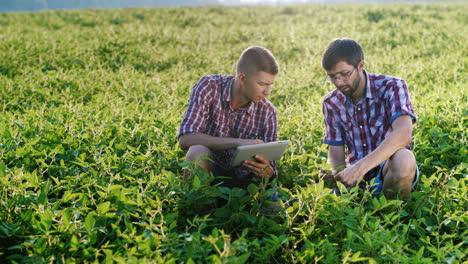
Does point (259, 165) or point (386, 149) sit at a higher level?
point (386, 149)

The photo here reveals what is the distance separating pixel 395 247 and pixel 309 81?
19.5 ft

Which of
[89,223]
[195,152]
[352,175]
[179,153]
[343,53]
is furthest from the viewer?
[179,153]

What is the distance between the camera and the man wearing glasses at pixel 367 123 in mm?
3252

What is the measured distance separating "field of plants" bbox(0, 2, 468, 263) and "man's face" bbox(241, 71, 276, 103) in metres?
0.67

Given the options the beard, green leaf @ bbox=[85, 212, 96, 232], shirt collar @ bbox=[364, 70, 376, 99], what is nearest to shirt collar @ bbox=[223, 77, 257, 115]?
the beard

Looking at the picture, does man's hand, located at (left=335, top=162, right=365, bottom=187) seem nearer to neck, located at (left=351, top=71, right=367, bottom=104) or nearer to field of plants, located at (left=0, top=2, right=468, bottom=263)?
field of plants, located at (left=0, top=2, right=468, bottom=263)

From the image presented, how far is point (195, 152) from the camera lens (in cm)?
335

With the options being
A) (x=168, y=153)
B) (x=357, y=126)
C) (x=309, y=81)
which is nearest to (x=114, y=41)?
(x=309, y=81)

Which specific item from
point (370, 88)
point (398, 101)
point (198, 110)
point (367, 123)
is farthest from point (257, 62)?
point (398, 101)

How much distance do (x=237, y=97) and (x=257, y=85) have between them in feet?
0.83

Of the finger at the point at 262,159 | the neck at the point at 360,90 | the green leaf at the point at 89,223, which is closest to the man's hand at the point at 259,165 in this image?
the finger at the point at 262,159

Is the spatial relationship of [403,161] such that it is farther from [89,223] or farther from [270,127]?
[89,223]

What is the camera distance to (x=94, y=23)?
15.0 meters

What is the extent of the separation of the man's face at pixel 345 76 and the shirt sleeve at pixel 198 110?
1116 mm
